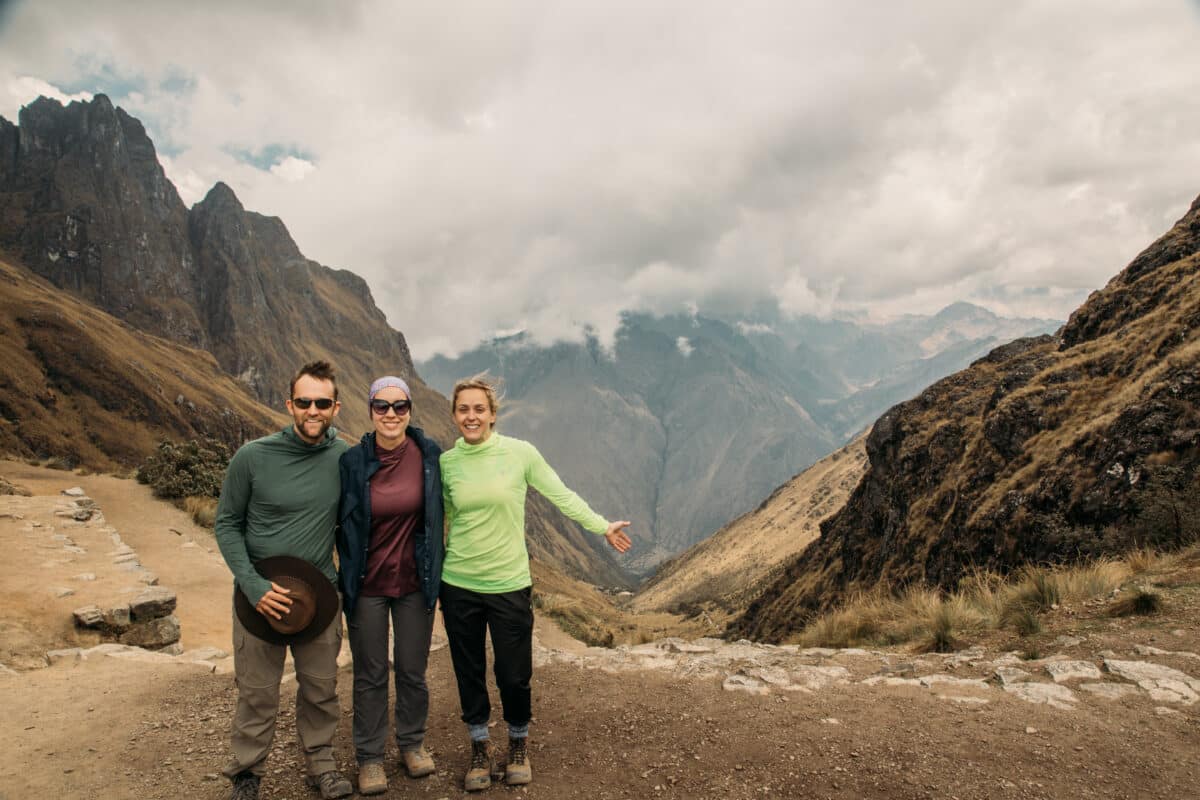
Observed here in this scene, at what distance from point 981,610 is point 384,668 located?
981 centimetres

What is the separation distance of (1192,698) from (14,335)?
104990mm

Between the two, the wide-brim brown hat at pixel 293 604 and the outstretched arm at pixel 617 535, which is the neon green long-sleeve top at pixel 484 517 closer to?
the outstretched arm at pixel 617 535

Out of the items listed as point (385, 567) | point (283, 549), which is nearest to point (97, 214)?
point (283, 549)

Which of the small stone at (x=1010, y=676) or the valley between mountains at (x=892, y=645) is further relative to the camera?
the small stone at (x=1010, y=676)

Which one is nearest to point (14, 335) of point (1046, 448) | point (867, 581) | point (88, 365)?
point (88, 365)

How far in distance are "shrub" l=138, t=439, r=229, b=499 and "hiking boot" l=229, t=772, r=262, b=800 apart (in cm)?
2232

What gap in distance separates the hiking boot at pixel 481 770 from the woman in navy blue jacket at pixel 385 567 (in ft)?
1.56

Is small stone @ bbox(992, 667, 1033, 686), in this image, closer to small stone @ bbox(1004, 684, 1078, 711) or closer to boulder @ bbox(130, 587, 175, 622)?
small stone @ bbox(1004, 684, 1078, 711)

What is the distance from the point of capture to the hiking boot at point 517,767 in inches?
207

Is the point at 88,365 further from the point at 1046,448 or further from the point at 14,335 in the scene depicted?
the point at 1046,448

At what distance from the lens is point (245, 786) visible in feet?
16.8

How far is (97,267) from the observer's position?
147 metres

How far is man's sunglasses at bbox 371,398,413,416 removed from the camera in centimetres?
538

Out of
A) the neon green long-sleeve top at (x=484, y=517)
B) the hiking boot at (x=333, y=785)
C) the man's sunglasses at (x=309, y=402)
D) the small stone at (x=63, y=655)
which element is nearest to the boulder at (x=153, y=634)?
the small stone at (x=63, y=655)
